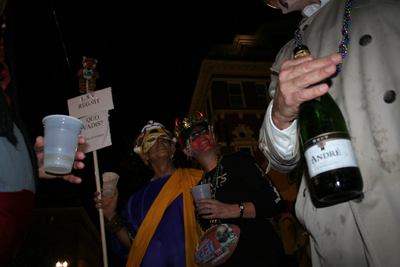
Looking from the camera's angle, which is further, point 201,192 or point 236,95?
point 236,95

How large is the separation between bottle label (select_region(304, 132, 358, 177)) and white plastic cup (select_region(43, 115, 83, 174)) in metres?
1.37

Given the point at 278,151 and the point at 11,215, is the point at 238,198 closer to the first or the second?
the point at 278,151

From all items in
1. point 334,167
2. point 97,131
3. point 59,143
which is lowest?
point 334,167

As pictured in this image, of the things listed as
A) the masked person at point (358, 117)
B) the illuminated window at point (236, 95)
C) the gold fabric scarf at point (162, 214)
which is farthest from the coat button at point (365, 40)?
the illuminated window at point (236, 95)

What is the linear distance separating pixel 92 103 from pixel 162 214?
2.06m

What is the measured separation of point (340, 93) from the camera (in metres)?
1.28

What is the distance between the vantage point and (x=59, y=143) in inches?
61.4

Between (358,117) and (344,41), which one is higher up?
(344,41)

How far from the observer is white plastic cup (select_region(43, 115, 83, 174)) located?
1.53 metres

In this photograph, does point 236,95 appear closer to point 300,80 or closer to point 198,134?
point 198,134

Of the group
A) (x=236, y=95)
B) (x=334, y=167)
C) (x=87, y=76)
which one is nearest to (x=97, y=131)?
(x=87, y=76)

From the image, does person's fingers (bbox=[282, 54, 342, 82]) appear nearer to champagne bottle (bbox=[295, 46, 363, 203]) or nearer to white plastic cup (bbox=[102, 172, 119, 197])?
champagne bottle (bbox=[295, 46, 363, 203])

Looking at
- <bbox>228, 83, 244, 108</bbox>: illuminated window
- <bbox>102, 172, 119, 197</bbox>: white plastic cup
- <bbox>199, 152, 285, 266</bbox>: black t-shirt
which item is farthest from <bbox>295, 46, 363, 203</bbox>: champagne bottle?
<bbox>228, 83, 244, 108</bbox>: illuminated window

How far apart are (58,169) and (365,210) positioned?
1631mm
